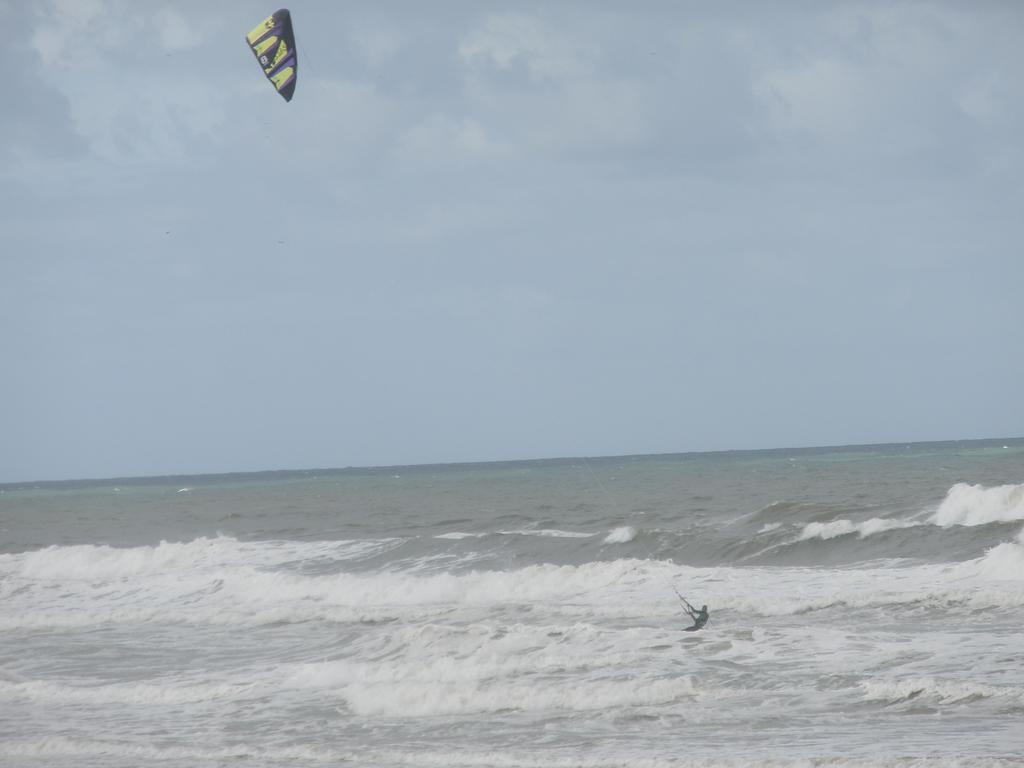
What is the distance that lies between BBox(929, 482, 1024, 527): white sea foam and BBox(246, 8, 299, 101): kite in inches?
588

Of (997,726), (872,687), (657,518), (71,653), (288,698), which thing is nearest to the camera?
(997,726)

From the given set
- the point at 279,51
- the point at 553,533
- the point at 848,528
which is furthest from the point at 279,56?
the point at 553,533

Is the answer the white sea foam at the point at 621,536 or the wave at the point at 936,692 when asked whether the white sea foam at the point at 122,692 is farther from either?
the white sea foam at the point at 621,536

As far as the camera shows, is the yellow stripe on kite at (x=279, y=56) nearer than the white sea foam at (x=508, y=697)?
No

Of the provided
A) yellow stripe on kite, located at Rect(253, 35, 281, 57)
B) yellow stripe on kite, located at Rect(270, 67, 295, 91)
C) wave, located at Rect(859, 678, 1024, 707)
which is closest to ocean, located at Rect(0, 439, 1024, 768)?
wave, located at Rect(859, 678, 1024, 707)

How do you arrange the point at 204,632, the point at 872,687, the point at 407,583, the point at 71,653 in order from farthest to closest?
the point at 407,583, the point at 204,632, the point at 71,653, the point at 872,687

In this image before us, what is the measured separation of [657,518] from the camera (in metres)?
36.3

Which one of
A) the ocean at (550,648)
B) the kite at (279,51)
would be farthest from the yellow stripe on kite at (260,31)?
the ocean at (550,648)

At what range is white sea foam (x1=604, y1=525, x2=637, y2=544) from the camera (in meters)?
29.0

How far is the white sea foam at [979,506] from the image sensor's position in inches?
1029

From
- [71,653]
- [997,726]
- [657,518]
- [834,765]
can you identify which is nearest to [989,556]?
[997,726]

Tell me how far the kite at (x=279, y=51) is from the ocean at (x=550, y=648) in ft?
27.9

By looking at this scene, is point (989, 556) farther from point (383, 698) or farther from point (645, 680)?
point (383, 698)

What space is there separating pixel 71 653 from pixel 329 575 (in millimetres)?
8518
